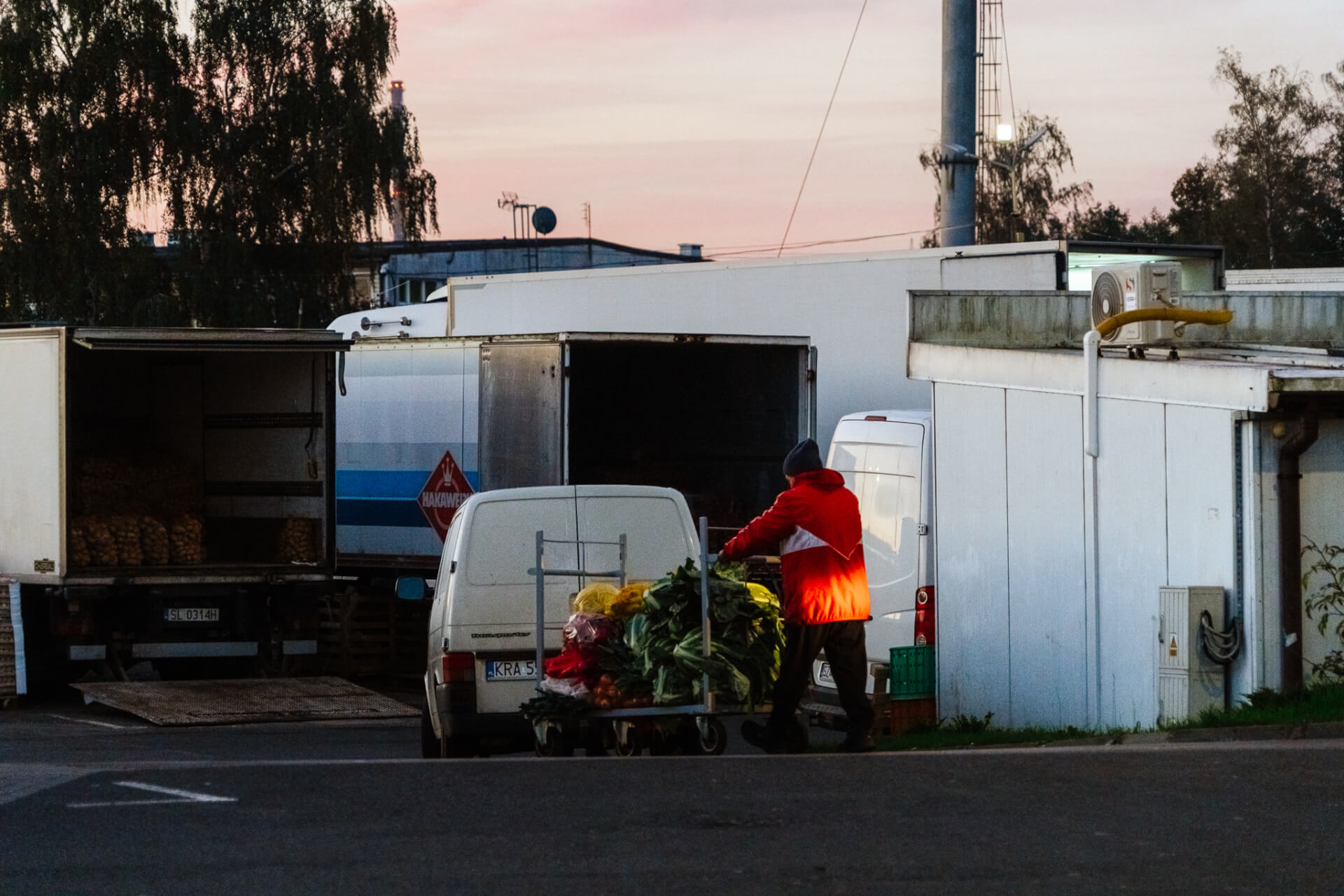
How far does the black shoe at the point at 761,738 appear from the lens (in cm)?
941

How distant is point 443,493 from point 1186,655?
9.23m

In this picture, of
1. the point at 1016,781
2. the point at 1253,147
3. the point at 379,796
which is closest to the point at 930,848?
the point at 1016,781

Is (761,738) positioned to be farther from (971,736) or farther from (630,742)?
(971,736)

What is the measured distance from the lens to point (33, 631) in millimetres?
15328

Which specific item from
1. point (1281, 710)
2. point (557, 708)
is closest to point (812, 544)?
point (557, 708)

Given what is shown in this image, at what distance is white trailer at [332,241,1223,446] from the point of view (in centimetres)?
1677

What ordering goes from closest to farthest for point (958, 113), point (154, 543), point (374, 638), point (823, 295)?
point (154, 543) → point (374, 638) → point (823, 295) → point (958, 113)

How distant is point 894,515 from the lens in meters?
12.2

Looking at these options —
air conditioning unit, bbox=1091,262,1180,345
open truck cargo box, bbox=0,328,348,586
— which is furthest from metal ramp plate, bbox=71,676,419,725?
air conditioning unit, bbox=1091,262,1180,345

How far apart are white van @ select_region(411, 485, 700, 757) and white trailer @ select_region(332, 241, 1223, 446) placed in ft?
22.7

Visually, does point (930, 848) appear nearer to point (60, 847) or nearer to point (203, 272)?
point (60, 847)

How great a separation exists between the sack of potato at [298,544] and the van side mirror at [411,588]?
0.94 m

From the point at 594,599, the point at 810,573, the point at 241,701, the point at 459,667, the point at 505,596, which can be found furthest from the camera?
the point at 241,701

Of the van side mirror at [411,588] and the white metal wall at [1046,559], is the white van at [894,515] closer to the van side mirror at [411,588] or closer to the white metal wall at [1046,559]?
the white metal wall at [1046,559]
